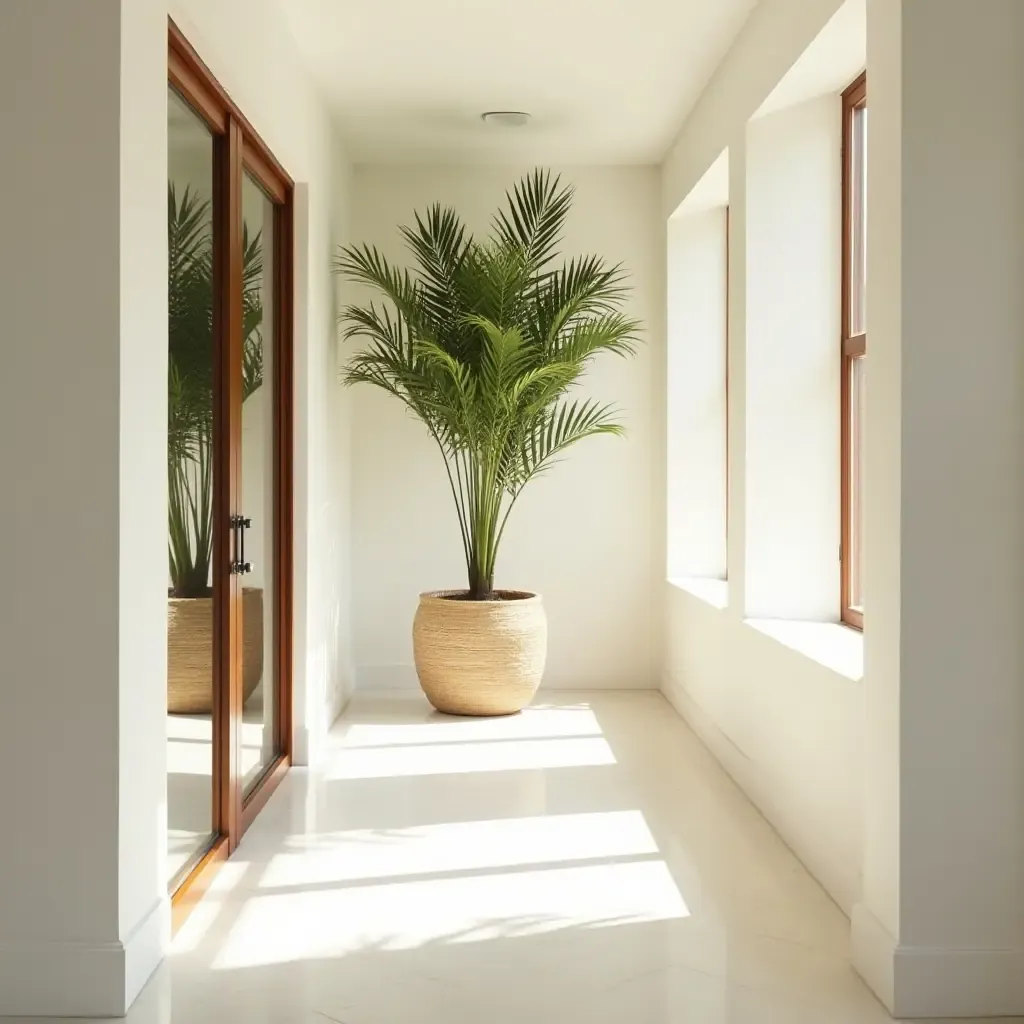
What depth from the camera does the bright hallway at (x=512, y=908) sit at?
2.49 m

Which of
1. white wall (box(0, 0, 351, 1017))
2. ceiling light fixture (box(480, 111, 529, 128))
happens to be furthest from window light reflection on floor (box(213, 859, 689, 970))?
ceiling light fixture (box(480, 111, 529, 128))

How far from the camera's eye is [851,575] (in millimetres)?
4117

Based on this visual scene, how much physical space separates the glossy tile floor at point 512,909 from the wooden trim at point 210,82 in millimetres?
2114

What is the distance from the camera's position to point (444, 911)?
9.97ft

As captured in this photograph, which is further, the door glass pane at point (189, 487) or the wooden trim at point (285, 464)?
the wooden trim at point (285, 464)

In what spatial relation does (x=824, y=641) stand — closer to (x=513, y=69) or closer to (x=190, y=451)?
(x=190, y=451)

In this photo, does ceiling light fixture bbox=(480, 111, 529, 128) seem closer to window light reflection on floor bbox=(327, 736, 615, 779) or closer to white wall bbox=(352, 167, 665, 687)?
white wall bbox=(352, 167, 665, 687)

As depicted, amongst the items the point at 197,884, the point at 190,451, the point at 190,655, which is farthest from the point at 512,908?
the point at 190,451

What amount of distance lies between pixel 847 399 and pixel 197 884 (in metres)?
2.53

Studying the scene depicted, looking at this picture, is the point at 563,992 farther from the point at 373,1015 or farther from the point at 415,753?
the point at 415,753

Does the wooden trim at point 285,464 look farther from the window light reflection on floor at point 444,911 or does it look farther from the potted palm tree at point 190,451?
the window light reflection on floor at point 444,911
